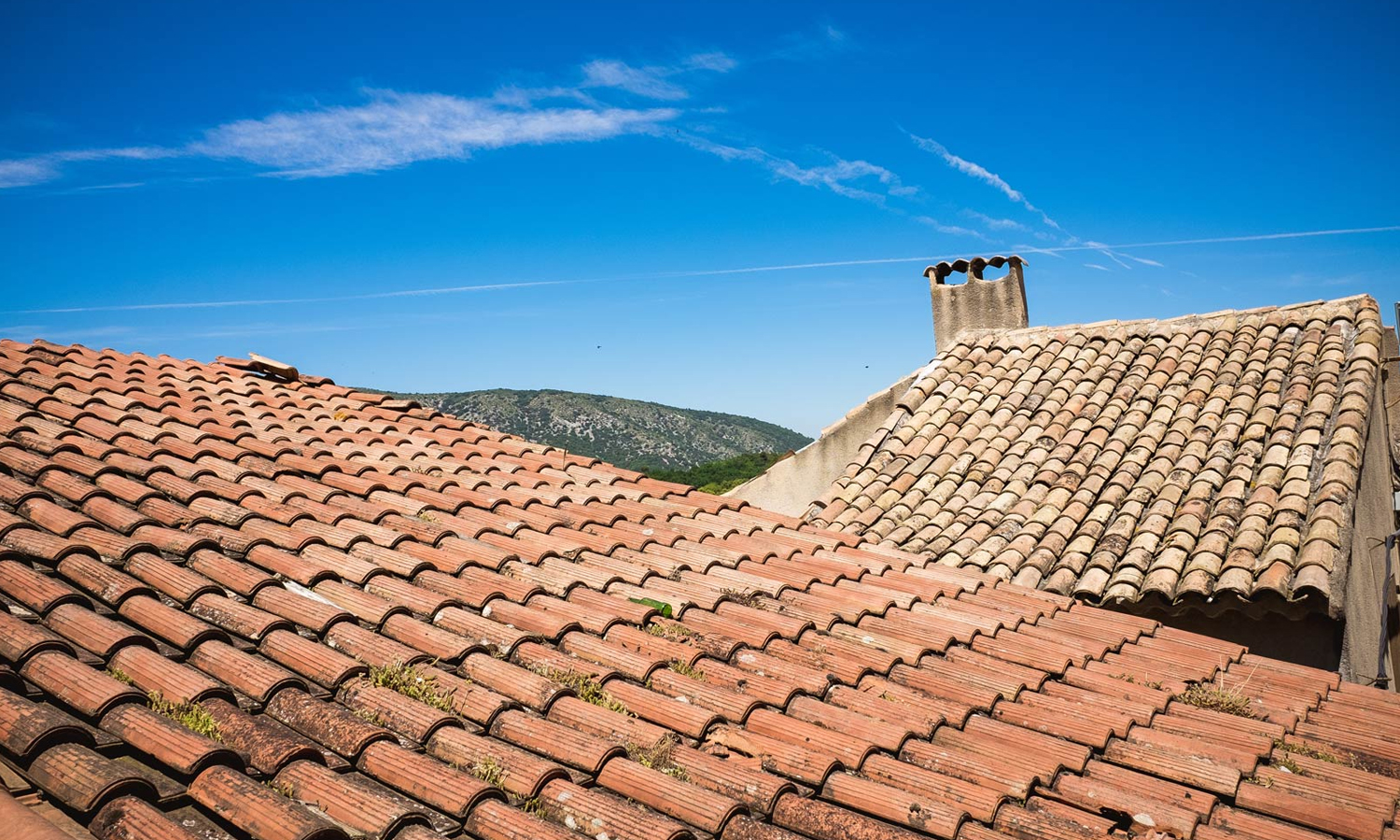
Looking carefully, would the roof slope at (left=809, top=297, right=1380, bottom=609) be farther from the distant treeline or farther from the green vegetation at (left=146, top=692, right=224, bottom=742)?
the distant treeline

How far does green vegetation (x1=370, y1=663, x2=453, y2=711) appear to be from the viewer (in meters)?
3.35

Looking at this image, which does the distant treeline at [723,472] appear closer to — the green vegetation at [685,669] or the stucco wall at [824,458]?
the stucco wall at [824,458]

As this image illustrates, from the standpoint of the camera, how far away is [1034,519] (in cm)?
891

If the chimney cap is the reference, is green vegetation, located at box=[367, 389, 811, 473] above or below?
above

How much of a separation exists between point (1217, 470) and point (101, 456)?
8820mm

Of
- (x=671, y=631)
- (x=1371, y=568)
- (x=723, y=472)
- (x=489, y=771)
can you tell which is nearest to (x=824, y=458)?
(x=1371, y=568)

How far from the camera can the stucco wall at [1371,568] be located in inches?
303

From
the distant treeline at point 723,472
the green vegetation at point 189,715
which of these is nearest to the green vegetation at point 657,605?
the green vegetation at point 189,715

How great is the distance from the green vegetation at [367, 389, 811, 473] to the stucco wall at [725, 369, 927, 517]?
48504mm

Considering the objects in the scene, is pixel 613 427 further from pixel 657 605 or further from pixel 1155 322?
pixel 657 605

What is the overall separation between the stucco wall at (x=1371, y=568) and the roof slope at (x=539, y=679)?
9.33ft

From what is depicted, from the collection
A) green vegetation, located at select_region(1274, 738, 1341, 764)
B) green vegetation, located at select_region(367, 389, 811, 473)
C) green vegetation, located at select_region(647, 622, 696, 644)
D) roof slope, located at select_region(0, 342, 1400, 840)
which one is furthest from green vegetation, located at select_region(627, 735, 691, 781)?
green vegetation, located at select_region(367, 389, 811, 473)

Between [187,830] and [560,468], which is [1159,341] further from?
[187,830]

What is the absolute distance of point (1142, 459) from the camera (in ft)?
30.9
